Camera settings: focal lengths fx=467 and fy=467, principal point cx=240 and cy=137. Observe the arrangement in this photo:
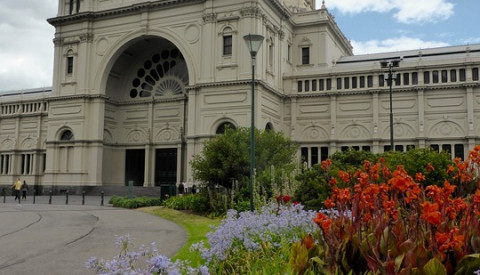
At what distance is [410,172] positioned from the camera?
16.2m

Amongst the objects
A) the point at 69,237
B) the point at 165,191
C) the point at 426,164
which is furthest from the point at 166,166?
the point at 426,164

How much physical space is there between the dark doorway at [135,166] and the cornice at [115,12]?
1433 centimetres

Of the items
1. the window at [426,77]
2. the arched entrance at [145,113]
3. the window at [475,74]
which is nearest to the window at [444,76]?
the window at [426,77]

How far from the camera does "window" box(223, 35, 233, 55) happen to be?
41812 millimetres

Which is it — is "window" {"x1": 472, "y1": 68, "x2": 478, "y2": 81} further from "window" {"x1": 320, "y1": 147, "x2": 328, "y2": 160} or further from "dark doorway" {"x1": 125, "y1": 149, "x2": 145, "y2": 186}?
"dark doorway" {"x1": 125, "y1": 149, "x2": 145, "y2": 186}

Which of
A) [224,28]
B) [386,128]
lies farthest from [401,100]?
[224,28]

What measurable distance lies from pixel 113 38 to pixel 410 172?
37.8m

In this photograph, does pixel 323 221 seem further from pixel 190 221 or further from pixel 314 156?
pixel 314 156

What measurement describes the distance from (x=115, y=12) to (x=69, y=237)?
35436mm

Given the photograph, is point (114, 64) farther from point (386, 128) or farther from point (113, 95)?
point (386, 128)

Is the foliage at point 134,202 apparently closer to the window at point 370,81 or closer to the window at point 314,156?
the window at point 314,156

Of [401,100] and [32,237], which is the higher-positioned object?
[401,100]

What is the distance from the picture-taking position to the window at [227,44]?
41812mm

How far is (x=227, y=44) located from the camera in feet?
138
